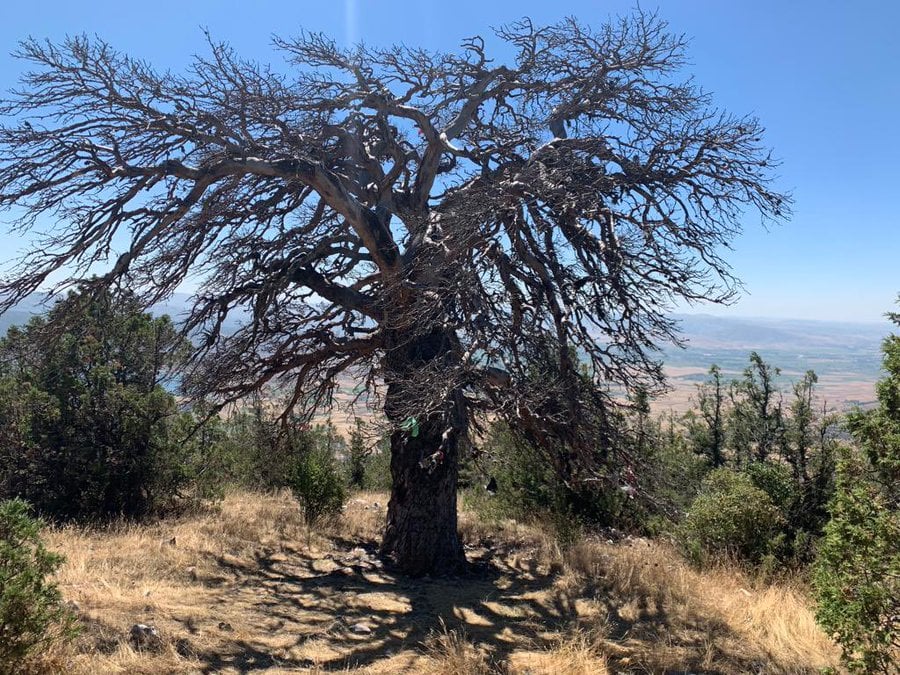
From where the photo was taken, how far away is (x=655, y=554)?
307 inches

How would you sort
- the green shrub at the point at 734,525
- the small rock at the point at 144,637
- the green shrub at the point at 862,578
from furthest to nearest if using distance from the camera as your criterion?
the green shrub at the point at 734,525 < the small rock at the point at 144,637 < the green shrub at the point at 862,578

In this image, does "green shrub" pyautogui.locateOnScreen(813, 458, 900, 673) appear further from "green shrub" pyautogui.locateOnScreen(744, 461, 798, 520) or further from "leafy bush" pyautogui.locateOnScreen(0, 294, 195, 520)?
"leafy bush" pyautogui.locateOnScreen(0, 294, 195, 520)

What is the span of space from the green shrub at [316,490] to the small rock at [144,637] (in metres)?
4.37

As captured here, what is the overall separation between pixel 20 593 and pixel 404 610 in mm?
3479

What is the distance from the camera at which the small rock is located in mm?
4315

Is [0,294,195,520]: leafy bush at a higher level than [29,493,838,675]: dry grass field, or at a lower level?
higher

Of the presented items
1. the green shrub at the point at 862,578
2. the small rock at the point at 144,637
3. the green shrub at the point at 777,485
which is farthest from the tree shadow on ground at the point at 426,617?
the green shrub at the point at 777,485

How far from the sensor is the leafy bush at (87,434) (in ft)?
29.3

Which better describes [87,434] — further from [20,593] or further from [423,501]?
[20,593]

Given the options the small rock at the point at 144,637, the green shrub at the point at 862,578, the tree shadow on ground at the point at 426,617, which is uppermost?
the green shrub at the point at 862,578

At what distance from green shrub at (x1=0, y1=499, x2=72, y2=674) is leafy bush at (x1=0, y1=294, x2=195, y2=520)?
5285mm

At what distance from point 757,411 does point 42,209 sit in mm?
12886

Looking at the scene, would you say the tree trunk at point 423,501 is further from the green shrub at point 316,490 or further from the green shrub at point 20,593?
the green shrub at point 20,593

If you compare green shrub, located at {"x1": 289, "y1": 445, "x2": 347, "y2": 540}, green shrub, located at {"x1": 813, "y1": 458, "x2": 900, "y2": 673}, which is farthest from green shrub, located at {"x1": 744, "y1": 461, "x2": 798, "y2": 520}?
green shrub, located at {"x1": 289, "y1": 445, "x2": 347, "y2": 540}
